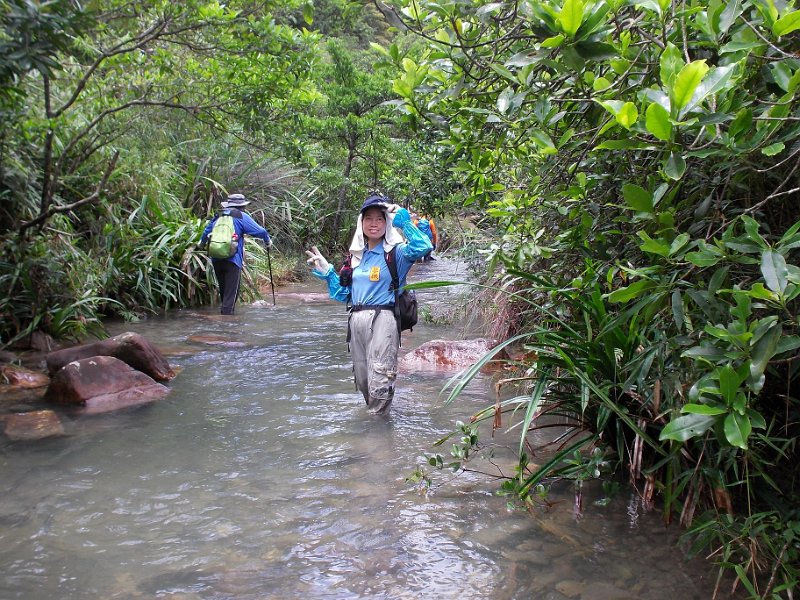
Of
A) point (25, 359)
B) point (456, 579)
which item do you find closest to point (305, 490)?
point (456, 579)

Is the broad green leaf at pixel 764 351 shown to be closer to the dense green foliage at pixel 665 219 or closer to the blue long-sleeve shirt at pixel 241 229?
the dense green foliage at pixel 665 219

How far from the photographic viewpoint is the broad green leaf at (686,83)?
6.19 ft

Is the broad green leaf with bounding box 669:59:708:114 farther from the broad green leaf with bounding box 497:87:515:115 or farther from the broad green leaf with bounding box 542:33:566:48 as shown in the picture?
the broad green leaf with bounding box 497:87:515:115

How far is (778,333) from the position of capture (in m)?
2.06

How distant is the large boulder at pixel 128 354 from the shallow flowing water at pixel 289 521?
0.87m

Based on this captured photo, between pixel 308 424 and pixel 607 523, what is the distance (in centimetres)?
274

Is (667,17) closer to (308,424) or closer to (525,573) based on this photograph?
(525,573)

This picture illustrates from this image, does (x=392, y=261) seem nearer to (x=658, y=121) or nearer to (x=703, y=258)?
(x=703, y=258)

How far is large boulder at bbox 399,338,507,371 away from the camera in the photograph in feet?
24.5

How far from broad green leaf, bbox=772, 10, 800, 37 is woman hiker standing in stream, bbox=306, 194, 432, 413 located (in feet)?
11.7

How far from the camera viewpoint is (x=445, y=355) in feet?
25.0

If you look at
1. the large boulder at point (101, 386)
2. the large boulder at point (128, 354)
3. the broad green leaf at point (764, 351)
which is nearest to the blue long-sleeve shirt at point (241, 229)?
the large boulder at point (128, 354)

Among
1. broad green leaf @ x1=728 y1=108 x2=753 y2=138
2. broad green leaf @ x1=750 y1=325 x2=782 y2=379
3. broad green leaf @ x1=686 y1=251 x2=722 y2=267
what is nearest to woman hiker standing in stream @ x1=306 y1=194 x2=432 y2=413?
broad green leaf @ x1=686 y1=251 x2=722 y2=267

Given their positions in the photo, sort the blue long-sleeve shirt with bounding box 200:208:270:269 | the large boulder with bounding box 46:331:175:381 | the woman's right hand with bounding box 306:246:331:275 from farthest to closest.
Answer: the blue long-sleeve shirt with bounding box 200:208:270:269 < the large boulder with bounding box 46:331:175:381 < the woman's right hand with bounding box 306:246:331:275
